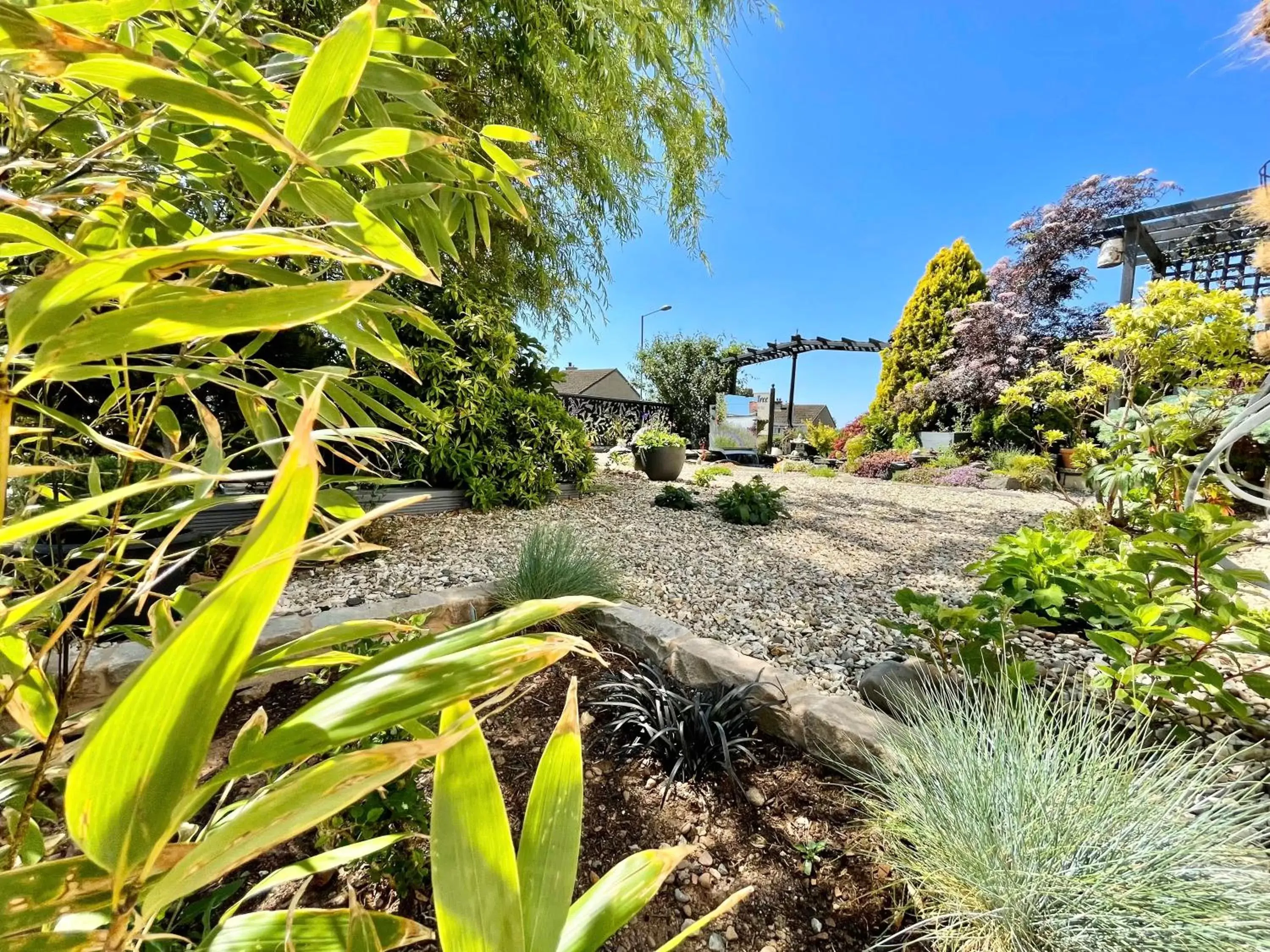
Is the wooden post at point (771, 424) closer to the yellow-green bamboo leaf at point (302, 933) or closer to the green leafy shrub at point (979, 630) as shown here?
the green leafy shrub at point (979, 630)

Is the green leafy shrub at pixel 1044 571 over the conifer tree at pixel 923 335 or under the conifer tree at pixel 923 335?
under

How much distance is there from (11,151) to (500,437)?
375cm

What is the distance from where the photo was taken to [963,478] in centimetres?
759

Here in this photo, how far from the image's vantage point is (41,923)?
0.21 metres

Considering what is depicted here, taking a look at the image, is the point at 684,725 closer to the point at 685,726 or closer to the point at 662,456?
the point at 685,726

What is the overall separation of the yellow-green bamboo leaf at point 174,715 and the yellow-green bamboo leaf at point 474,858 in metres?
0.11

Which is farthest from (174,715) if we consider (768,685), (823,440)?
(823,440)

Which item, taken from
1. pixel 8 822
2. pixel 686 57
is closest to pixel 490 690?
pixel 8 822

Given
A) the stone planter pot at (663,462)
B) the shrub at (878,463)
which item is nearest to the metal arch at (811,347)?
the shrub at (878,463)

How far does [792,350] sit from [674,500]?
10227 millimetres

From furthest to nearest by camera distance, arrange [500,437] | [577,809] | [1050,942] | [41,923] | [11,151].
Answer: [500,437] < [1050,942] < [11,151] < [577,809] < [41,923]

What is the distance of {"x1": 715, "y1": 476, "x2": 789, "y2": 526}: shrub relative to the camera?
13.8 ft

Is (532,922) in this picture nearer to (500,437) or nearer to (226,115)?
(226,115)

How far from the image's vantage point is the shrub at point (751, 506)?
13.8 feet
